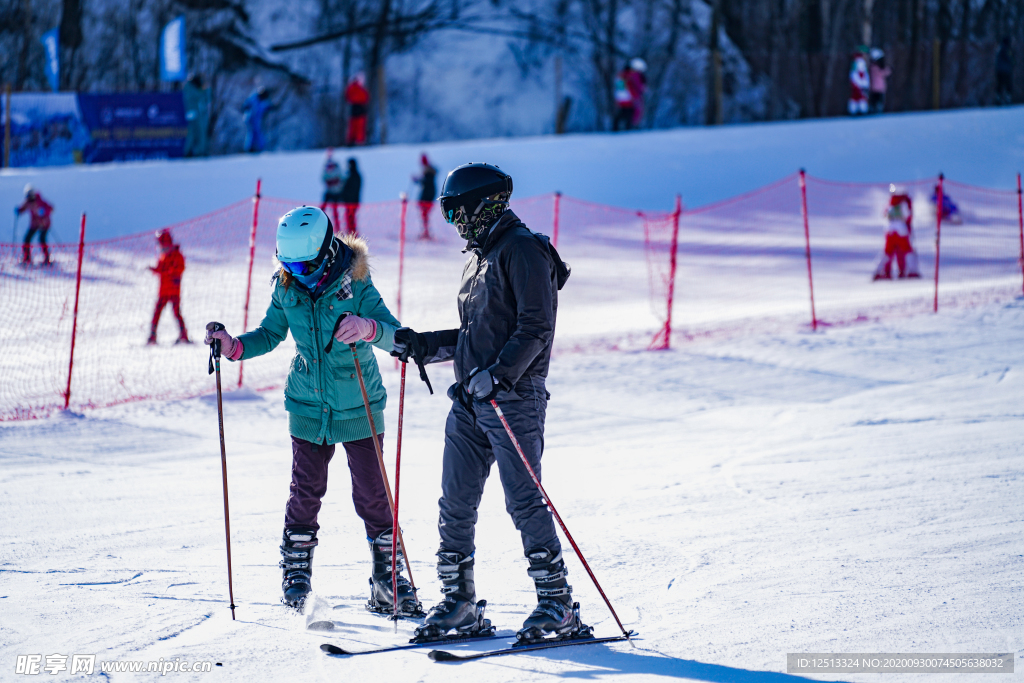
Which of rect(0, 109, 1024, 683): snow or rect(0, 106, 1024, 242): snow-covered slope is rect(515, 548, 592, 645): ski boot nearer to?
rect(0, 109, 1024, 683): snow

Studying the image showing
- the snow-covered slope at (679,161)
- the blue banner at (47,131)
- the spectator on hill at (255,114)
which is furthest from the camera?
the spectator on hill at (255,114)

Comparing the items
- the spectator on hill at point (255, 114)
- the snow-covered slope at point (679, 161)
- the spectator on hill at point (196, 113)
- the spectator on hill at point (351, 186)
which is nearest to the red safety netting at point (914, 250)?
the snow-covered slope at point (679, 161)

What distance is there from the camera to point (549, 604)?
3525mm

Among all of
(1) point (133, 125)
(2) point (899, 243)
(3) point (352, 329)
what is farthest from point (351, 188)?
(3) point (352, 329)

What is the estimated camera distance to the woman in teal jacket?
12.5 feet

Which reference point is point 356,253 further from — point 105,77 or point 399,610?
point 105,77

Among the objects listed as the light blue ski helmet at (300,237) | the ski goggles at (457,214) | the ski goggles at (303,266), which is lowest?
the ski goggles at (303,266)

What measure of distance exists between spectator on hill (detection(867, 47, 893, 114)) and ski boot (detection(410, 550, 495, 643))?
2293 cm

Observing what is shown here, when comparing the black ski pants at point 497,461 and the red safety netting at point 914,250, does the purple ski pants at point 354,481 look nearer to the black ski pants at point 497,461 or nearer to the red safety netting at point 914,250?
the black ski pants at point 497,461

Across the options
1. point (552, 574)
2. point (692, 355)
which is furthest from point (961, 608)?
point (692, 355)

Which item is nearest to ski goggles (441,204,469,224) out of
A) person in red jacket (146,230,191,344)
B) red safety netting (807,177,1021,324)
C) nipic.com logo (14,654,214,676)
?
nipic.com logo (14,654,214,676)

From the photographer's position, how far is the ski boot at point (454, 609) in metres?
3.59

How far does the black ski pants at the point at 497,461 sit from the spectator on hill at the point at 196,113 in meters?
17.2

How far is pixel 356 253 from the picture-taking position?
3949mm
